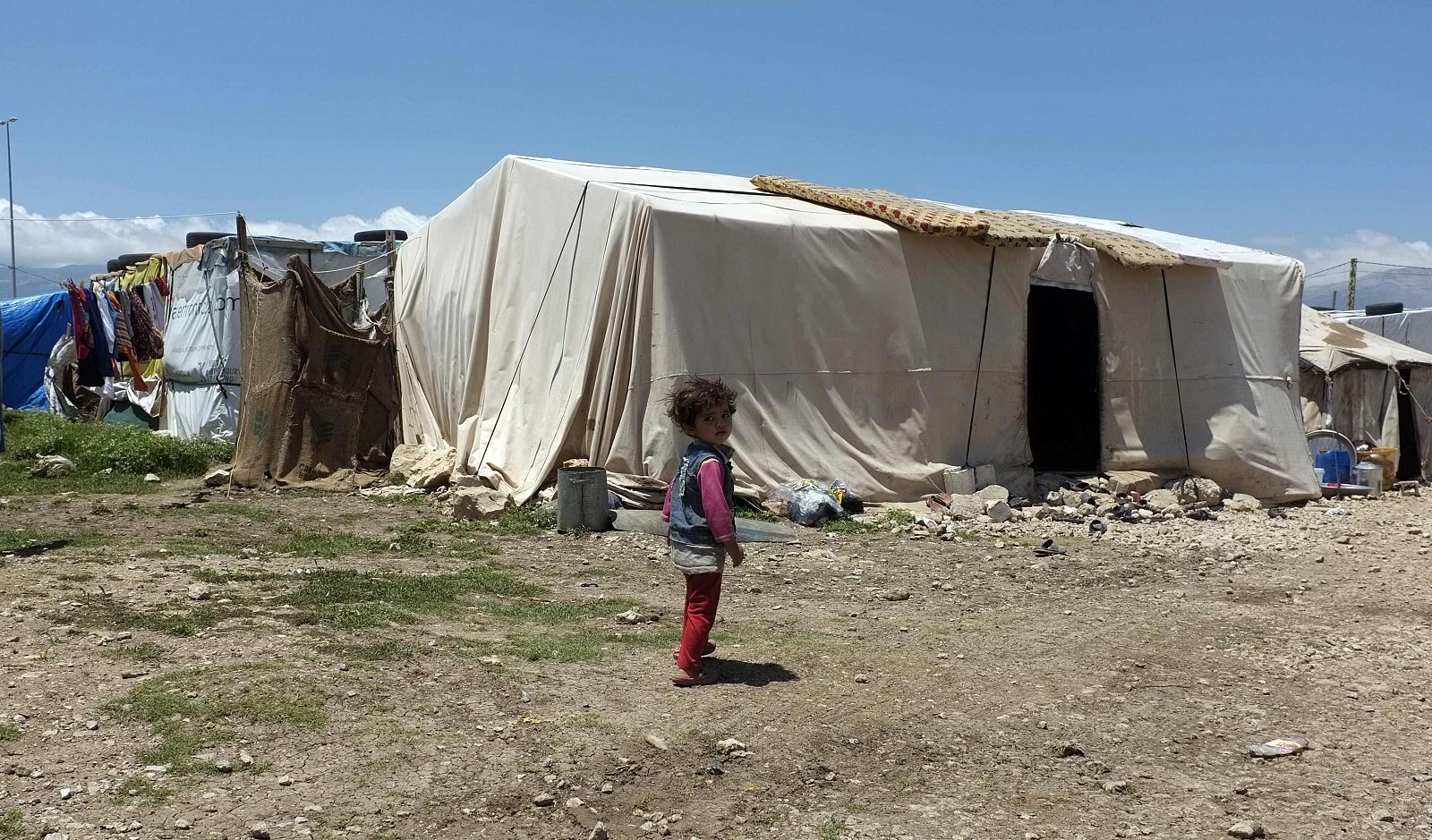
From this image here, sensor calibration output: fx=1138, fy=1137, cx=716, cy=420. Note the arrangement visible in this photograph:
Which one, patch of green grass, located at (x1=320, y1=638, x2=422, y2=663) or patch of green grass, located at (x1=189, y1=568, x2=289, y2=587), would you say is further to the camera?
patch of green grass, located at (x1=189, y1=568, x2=289, y2=587)

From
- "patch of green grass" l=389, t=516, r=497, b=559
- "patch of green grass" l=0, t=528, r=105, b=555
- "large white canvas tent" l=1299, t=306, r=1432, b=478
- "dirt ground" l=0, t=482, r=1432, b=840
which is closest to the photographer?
"dirt ground" l=0, t=482, r=1432, b=840

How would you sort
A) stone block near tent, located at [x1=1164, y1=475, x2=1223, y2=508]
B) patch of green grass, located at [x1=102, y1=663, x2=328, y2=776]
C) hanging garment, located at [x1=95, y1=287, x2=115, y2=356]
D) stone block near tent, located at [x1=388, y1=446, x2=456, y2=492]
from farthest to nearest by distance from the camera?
hanging garment, located at [x1=95, y1=287, x2=115, y2=356] → stone block near tent, located at [x1=1164, y1=475, x2=1223, y2=508] → stone block near tent, located at [x1=388, y1=446, x2=456, y2=492] → patch of green grass, located at [x1=102, y1=663, x2=328, y2=776]

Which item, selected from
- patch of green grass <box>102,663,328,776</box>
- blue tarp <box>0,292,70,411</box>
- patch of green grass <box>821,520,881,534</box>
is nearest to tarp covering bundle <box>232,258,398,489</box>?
patch of green grass <box>821,520,881,534</box>

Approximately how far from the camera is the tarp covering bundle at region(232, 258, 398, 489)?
36.8ft

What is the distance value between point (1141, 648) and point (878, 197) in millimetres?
7104

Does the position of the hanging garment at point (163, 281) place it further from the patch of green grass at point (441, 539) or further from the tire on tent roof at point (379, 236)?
the patch of green grass at point (441, 539)

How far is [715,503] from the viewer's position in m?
4.44

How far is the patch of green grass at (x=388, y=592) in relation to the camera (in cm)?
544

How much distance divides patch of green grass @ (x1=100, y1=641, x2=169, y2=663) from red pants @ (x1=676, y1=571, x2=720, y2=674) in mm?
2087

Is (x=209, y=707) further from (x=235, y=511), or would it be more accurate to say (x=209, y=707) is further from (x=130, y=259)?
(x=130, y=259)

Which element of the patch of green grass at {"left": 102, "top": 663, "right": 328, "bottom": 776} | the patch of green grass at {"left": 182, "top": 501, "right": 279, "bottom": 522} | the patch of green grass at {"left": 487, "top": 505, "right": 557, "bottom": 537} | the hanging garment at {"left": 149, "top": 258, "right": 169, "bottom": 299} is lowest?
the patch of green grass at {"left": 182, "top": 501, "right": 279, "bottom": 522}

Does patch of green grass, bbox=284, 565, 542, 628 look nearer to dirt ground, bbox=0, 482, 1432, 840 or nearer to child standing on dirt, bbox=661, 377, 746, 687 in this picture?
dirt ground, bbox=0, 482, 1432, 840

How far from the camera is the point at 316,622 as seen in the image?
5.25m

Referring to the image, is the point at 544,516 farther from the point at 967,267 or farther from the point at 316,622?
the point at 967,267
